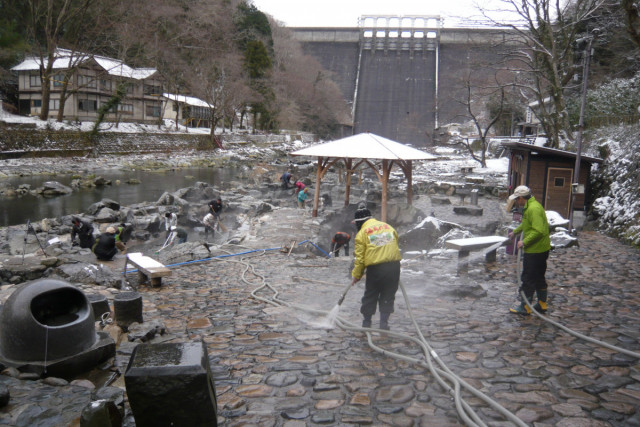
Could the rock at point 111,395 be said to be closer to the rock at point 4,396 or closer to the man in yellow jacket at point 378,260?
the rock at point 4,396

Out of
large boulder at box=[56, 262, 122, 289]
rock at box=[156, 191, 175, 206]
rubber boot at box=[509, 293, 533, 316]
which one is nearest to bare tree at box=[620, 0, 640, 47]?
rubber boot at box=[509, 293, 533, 316]

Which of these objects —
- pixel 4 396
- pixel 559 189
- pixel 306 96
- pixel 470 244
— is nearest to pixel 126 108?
pixel 306 96

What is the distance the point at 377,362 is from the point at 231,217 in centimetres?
1468

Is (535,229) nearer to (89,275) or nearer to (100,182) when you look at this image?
(89,275)

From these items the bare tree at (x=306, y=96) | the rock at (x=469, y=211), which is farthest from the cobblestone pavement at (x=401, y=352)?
the bare tree at (x=306, y=96)

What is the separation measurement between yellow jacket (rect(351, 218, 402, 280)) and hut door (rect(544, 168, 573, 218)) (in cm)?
1155

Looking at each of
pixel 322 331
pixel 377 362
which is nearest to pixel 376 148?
pixel 322 331

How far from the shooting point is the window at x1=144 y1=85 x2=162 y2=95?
47.5 metres

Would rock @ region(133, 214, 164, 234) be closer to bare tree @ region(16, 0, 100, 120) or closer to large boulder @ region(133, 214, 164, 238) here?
large boulder @ region(133, 214, 164, 238)

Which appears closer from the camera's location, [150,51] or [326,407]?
[326,407]

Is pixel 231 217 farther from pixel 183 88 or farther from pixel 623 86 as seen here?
pixel 183 88

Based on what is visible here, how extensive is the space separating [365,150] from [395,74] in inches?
2529

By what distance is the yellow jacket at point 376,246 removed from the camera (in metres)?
5.22

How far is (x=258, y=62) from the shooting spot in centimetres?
5350
